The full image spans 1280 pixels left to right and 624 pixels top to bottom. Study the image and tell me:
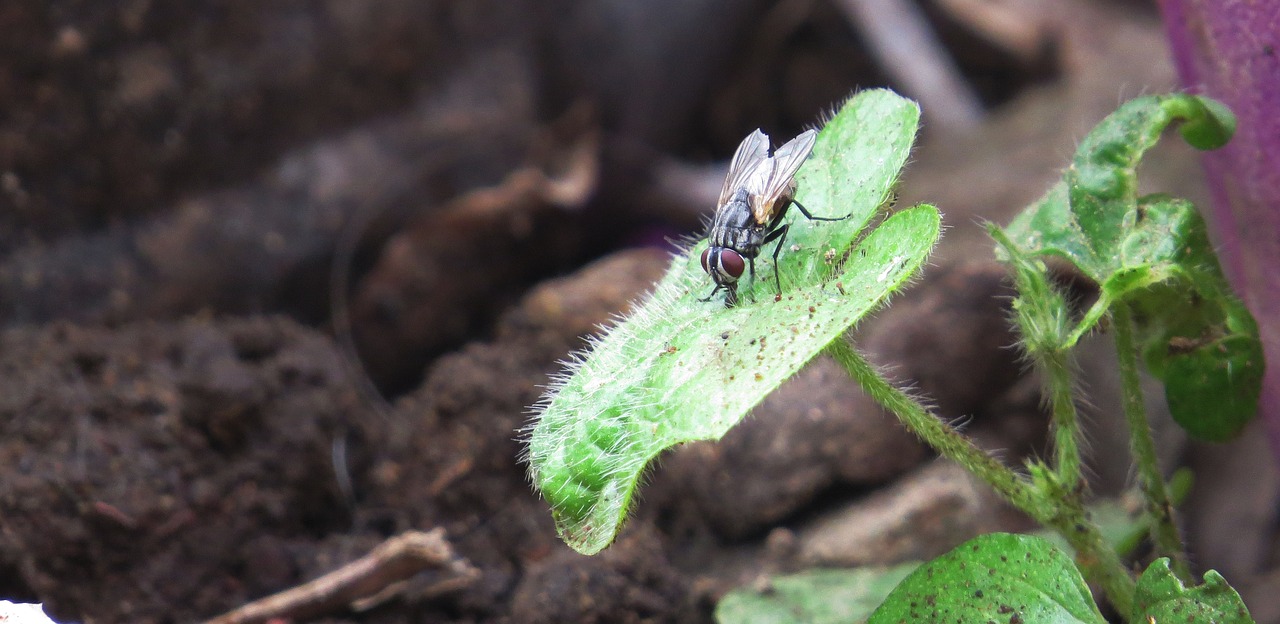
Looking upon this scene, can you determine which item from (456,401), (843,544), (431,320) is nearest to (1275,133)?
(843,544)

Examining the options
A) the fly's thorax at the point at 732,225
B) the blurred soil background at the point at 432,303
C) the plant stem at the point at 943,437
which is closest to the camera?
the plant stem at the point at 943,437

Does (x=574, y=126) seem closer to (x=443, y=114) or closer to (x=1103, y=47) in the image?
(x=443, y=114)

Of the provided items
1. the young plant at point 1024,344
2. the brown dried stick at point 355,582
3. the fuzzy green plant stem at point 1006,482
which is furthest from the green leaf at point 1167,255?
the brown dried stick at point 355,582

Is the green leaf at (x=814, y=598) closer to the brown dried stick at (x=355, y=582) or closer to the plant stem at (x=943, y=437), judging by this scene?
the plant stem at (x=943, y=437)

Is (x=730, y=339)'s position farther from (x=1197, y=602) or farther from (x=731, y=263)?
(x=1197, y=602)

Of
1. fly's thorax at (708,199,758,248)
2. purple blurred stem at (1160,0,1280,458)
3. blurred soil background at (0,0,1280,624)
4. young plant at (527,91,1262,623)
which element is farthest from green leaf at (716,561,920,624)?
purple blurred stem at (1160,0,1280,458)

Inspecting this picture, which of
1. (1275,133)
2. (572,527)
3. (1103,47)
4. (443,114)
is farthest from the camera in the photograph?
(1103,47)
